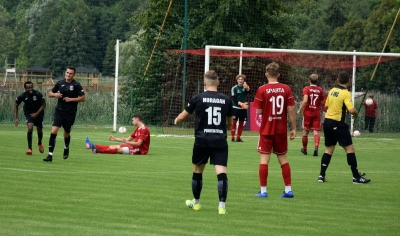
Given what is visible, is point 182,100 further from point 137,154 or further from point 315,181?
point 315,181

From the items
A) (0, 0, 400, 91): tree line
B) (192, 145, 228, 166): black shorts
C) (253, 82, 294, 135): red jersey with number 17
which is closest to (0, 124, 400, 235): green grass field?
(192, 145, 228, 166): black shorts

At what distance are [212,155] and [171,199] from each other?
4.58 feet

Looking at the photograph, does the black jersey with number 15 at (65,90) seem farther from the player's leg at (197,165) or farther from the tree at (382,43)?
the tree at (382,43)

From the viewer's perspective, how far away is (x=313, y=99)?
862 inches

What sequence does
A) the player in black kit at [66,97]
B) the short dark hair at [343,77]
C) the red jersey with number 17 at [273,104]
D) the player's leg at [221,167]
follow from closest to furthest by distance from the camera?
the player's leg at [221,167], the red jersey with number 17 at [273,104], the short dark hair at [343,77], the player in black kit at [66,97]

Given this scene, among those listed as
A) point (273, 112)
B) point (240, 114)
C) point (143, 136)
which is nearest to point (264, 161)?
point (273, 112)

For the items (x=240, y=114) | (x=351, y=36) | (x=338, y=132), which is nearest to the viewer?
(x=338, y=132)

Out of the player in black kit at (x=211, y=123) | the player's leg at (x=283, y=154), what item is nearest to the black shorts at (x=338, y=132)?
the player's leg at (x=283, y=154)

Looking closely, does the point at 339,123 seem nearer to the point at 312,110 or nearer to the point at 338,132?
the point at 338,132

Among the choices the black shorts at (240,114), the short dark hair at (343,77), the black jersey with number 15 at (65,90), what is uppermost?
the short dark hair at (343,77)

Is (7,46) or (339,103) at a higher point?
(7,46)

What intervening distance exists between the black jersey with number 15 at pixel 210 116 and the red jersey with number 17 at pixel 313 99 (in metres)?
10.4

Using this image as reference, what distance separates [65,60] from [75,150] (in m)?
40.3

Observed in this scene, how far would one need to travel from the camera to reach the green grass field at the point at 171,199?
985 cm
